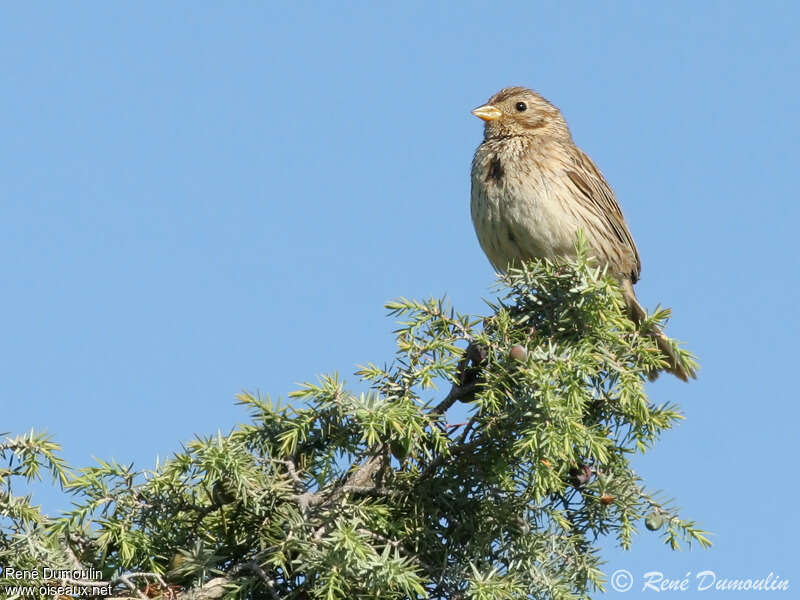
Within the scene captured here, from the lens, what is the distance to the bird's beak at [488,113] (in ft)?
26.7

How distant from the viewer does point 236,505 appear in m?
3.44

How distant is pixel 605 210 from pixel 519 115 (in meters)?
0.97

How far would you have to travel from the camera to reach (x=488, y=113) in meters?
8.17

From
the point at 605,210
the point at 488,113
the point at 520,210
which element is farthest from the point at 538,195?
the point at 488,113

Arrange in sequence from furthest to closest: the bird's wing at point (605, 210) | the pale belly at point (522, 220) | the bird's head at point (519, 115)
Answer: the bird's head at point (519, 115), the bird's wing at point (605, 210), the pale belly at point (522, 220)

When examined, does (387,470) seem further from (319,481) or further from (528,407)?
(528,407)

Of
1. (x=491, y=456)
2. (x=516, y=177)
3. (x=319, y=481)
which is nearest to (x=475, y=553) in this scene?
(x=491, y=456)

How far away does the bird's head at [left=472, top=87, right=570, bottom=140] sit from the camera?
810 cm

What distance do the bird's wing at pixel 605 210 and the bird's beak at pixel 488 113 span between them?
62 centimetres

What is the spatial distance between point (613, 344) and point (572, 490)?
53 centimetres

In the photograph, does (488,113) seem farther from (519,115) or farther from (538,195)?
(538,195)

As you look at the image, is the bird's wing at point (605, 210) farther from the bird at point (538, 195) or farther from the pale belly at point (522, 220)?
the pale belly at point (522, 220)

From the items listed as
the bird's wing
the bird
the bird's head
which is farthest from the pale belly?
the bird's head

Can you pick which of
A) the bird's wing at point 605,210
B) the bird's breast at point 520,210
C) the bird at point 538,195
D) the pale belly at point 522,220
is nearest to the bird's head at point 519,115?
the bird at point 538,195
